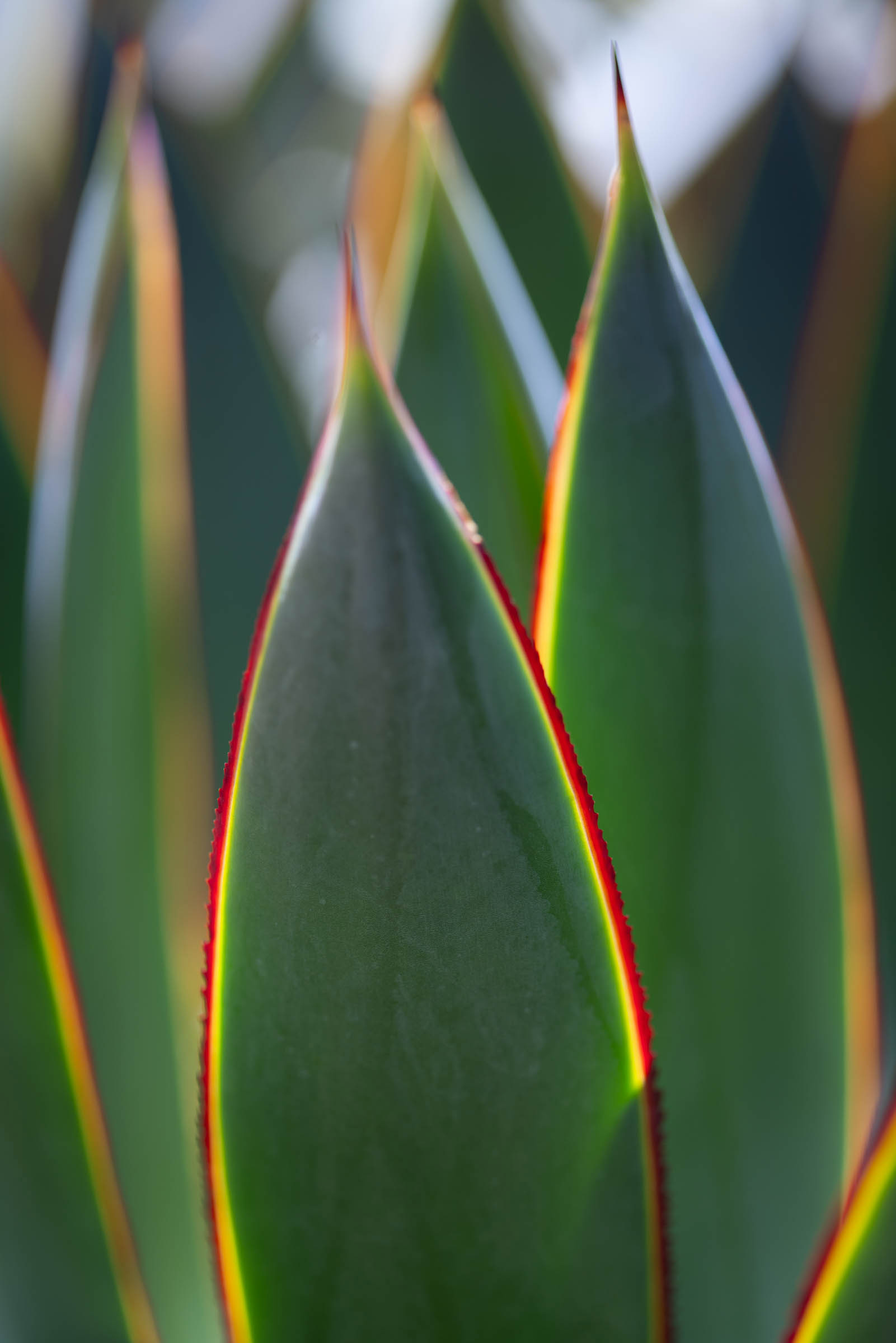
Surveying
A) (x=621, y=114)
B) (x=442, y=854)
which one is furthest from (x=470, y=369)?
(x=442, y=854)

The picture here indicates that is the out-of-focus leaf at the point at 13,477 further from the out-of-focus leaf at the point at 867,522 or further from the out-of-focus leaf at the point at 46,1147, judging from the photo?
the out-of-focus leaf at the point at 867,522

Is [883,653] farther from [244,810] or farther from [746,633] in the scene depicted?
[244,810]

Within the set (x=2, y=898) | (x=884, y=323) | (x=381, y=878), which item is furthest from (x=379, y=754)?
(x=884, y=323)

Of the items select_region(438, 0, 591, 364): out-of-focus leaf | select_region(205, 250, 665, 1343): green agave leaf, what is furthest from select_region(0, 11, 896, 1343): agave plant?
select_region(438, 0, 591, 364): out-of-focus leaf

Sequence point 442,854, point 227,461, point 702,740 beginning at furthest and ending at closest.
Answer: point 227,461 → point 702,740 → point 442,854

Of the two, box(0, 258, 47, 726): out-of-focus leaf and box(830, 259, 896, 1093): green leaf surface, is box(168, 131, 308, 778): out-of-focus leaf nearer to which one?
box(0, 258, 47, 726): out-of-focus leaf

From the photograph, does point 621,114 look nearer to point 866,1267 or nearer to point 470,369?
point 470,369
